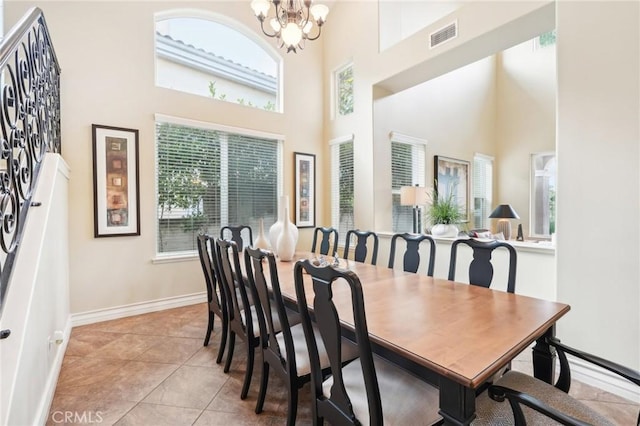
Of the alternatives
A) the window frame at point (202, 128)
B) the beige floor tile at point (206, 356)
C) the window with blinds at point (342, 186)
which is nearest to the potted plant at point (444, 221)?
the window with blinds at point (342, 186)

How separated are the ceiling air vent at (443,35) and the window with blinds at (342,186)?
5.84 ft

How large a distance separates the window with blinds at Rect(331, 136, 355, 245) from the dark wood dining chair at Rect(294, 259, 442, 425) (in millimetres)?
3635

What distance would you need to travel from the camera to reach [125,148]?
3.73m

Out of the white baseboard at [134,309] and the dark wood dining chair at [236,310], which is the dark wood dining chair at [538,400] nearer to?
the dark wood dining chair at [236,310]

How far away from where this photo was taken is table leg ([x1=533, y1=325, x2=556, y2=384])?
1606 millimetres

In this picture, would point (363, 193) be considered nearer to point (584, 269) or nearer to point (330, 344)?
point (584, 269)

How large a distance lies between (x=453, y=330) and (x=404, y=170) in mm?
4154

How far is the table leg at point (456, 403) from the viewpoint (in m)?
1.06

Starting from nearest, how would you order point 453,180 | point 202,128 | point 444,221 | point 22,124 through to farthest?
1. point 22,124
2. point 444,221
3. point 202,128
4. point 453,180

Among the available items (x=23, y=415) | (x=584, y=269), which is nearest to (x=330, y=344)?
(x=23, y=415)

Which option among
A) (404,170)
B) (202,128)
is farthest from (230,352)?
(404,170)

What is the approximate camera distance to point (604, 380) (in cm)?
233

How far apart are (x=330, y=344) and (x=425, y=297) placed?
0.83m

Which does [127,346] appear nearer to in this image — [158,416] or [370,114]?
[158,416]
